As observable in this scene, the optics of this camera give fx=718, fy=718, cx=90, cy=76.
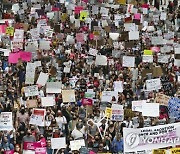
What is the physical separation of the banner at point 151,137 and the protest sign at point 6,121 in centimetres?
318

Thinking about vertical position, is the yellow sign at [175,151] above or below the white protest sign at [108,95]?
below

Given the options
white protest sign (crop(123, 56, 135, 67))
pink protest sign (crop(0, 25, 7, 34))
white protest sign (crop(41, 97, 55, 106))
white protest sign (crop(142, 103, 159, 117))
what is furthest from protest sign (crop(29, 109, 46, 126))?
pink protest sign (crop(0, 25, 7, 34))

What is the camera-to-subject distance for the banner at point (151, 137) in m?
17.7

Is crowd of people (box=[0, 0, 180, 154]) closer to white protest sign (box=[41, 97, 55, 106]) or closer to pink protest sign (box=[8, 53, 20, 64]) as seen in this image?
pink protest sign (box=[8, 53, 20, 64])

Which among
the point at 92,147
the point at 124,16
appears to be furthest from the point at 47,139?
the point at 124,16

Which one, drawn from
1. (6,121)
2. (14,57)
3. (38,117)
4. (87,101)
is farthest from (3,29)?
(6,121)

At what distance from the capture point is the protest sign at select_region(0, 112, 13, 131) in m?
18.9

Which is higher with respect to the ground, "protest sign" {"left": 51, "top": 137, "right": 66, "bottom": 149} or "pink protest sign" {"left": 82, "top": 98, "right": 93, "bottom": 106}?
"pink protest sign" {"left": 82, "top": 98, "right": 93, "bottom": 106}

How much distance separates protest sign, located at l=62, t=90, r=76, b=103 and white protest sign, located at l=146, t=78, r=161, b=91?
7.69ft

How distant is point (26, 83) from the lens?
71.8 ft

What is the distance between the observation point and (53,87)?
70.2ft

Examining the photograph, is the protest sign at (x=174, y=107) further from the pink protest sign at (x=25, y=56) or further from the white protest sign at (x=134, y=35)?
the white protest sign at (x=134, y=35)

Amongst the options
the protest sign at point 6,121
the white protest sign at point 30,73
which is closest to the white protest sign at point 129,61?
the white protest sign at point 30,73

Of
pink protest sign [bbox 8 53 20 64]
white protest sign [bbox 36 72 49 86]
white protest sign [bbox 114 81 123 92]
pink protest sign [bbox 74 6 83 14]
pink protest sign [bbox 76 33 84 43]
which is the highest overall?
pink protest sign [bbox 74 6 83 14]
